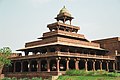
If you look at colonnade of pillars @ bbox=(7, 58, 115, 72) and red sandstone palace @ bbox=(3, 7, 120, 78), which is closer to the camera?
red sandstone palace @ bbox=(3, 7, 120, 78)

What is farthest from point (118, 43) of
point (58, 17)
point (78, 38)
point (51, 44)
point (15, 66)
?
point (15, 66)

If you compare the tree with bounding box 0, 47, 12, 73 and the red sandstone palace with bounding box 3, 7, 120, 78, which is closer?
the red sandstone palace with bounding box 3, 7, 120, 78

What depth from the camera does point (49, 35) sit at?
51969 mm

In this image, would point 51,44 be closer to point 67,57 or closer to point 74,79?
point 67,57

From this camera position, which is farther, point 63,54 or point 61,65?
point 61,65

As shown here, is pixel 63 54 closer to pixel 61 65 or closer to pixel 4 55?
pixel 61 65

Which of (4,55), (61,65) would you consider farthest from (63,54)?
(4,55)

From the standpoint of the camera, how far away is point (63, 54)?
4366cm

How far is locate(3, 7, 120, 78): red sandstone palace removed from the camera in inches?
1772

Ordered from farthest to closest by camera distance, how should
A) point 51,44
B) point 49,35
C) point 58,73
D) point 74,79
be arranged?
point 49,35, point 51,44, point 58,73, point 74,79

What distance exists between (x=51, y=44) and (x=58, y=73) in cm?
641

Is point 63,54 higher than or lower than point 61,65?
higher

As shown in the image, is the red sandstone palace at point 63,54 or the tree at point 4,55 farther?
the tree at point 4,55

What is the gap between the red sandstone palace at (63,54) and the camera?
4500cm
